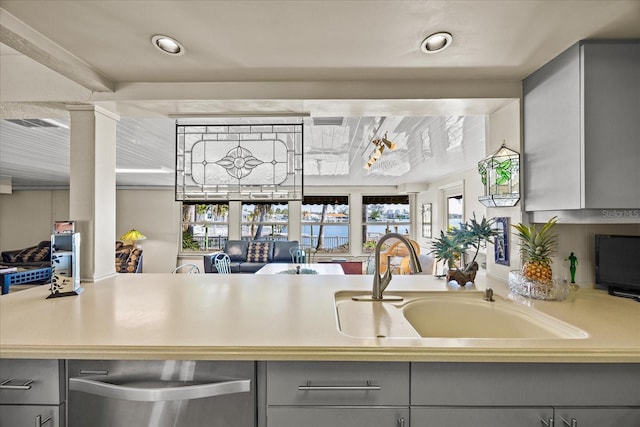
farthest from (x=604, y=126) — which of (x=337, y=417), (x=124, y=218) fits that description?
(x=124, y=218)

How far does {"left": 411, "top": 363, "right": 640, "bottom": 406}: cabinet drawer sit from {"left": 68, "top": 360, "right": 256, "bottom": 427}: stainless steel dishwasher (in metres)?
0.55

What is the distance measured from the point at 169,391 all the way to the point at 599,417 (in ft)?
4.34

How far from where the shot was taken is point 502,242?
1.86 metres

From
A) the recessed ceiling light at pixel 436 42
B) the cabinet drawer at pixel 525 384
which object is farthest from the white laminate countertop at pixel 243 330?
the recessed ceiling light at pixel 436 42

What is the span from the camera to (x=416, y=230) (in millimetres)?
7902

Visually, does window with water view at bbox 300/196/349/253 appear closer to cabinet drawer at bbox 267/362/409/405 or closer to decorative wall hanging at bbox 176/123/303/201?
decorative wall hanging at bbox 176/123/303/201

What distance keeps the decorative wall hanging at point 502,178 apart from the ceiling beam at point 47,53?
2214mm

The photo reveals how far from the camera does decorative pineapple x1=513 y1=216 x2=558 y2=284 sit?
1.53 metres

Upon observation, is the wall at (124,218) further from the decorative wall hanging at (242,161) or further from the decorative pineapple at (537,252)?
the decorative pineapple at (537,252)

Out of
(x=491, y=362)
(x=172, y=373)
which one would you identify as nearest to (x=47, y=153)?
(x=172, y=373)

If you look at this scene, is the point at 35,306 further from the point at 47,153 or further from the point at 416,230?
the point at 416,230

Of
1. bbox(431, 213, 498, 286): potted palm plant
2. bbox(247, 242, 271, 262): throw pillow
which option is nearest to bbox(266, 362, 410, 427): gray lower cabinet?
bbox(431, 213, 498, 286): potted palm plant

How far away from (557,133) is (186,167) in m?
2.08

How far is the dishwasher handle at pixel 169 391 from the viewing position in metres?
0.97
